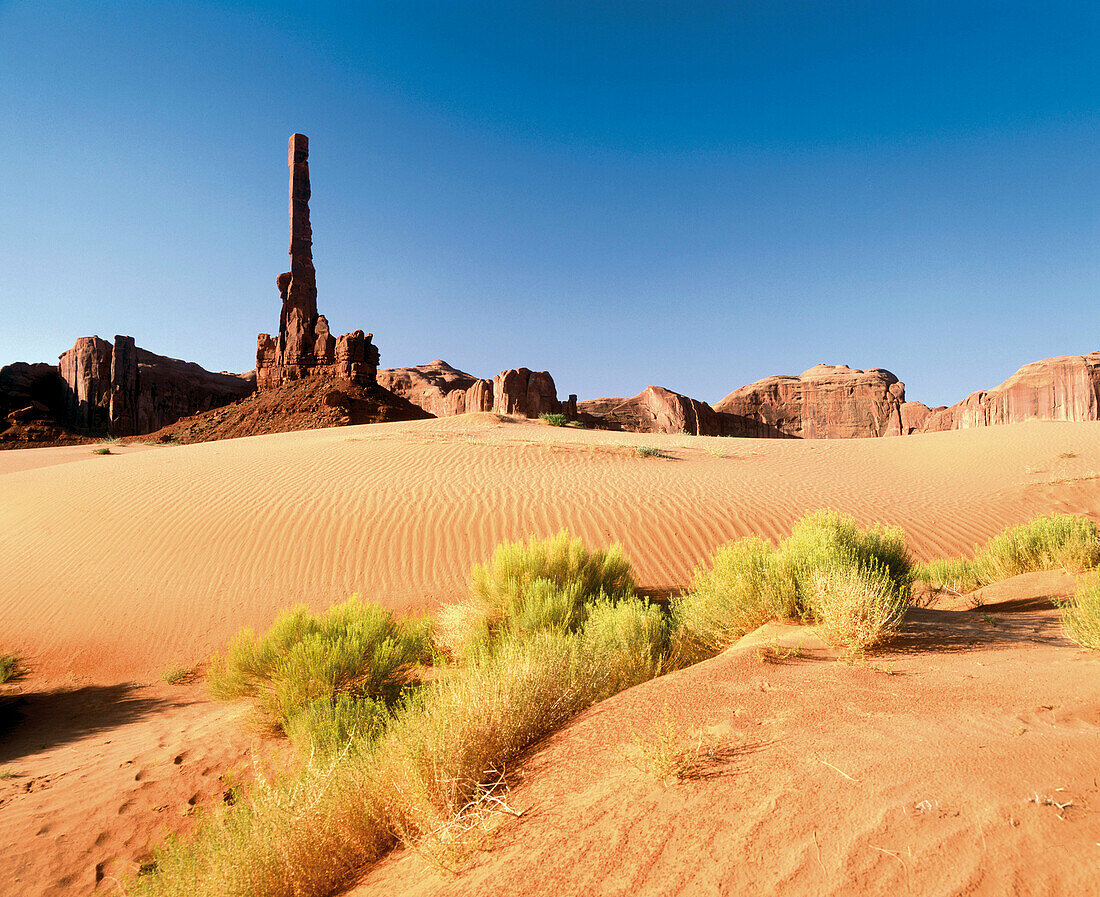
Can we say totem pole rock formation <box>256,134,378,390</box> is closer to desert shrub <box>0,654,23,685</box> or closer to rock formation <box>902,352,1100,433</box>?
desert shrub <box>0,654,23,685</box>

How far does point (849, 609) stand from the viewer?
11.0ft

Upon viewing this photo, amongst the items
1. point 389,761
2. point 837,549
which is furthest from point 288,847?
point 837,549

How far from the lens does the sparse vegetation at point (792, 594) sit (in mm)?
3410

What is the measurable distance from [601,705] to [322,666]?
2369mm

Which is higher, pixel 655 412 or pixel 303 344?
pixel 303 344

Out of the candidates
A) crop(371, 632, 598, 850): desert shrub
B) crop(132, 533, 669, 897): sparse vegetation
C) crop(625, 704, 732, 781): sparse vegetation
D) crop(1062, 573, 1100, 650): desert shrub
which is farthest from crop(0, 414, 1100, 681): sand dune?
crop(625, 704, 732, 781): sparse vegetation

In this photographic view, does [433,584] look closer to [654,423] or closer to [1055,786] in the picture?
[1055,786]

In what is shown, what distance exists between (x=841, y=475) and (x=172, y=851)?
52.1 feet

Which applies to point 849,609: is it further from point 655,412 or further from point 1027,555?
point 655,412

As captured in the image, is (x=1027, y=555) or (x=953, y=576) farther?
(x=953, y=576)

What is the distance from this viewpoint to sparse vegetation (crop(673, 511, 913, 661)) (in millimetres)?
3410

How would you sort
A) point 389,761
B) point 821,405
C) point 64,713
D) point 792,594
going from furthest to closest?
point 821,405 → point 64,713 → point 792,594 → point 389,761

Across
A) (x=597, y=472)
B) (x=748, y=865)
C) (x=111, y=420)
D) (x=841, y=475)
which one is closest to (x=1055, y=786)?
(x=748, y=865)

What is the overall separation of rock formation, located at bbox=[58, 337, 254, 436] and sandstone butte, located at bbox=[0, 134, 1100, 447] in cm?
11
